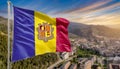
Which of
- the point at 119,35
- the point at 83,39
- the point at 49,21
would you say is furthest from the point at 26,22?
the point at 83,39

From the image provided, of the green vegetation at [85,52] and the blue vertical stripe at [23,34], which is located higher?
the blue vertical stripe at [23,34]

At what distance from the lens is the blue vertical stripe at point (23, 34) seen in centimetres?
148

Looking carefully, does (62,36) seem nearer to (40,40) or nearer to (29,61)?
(40,40)

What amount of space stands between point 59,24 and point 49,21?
0.11m

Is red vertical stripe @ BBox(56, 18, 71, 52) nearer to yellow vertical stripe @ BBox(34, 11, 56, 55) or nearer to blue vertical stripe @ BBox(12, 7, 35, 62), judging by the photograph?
yellow vertical stripe @ BBox(34, 11, 56, 55)

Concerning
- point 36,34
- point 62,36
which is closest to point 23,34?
point 36,34

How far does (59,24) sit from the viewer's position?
5.60 ft

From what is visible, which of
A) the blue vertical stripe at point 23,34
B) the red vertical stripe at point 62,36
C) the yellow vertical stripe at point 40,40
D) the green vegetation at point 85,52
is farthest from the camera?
the green vegetation at point 85,52

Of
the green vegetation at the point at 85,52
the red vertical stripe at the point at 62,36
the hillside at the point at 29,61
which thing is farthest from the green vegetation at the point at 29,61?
the red vertical stripe at the point at 62,36

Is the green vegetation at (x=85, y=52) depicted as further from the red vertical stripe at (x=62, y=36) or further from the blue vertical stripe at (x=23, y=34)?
the blue vertical stripe at (x=23, y=34)

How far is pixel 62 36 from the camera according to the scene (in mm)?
1715

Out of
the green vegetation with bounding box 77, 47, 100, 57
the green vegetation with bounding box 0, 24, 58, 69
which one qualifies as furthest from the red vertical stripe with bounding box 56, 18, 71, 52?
the green vegetation with bounding box 77, 47, 100, 57

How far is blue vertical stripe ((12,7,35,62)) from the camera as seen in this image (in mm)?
1483

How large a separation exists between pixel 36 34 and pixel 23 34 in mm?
96
